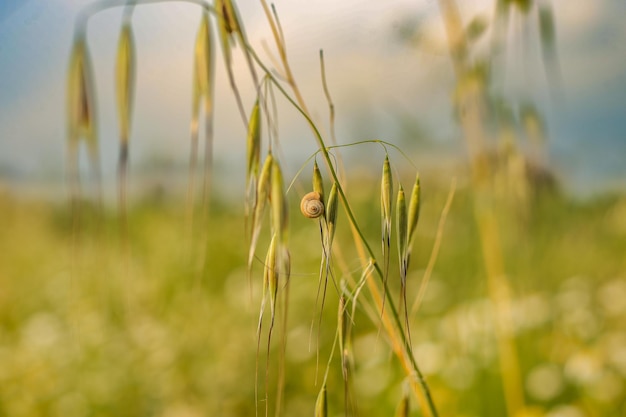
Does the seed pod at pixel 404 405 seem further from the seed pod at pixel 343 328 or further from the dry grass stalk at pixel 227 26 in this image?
the dry grass stalk at pixel 227 26

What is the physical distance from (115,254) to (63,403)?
1.42 ft

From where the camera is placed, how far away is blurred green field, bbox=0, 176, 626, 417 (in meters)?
0.68

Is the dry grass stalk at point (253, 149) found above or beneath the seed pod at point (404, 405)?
above

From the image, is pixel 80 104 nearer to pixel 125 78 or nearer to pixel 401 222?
pixel 125 78

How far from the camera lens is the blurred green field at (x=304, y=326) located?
68cm

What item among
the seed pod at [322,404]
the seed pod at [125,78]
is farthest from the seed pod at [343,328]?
the seed pod at [125,78]

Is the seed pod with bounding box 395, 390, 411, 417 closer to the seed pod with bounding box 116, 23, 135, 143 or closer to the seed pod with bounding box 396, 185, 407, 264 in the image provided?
the seed pod with bounding box 396, 185, 407, 264

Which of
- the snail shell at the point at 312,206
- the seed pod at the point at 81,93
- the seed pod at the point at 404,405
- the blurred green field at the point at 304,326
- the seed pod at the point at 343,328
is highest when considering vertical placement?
the seed pod at the point at 81,93

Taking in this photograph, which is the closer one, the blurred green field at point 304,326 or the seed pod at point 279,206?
the seed pod at point 279,206

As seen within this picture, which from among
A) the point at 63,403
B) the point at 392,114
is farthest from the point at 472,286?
the point at 63,403

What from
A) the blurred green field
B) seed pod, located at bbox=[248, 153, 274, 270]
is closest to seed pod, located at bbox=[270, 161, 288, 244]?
seed pod, located at bbox=[248, 153, 274, 270]

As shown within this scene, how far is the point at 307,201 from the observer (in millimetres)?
265

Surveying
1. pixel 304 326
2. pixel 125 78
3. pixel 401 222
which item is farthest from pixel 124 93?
pixel 304 326

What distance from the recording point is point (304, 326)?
0.79m
